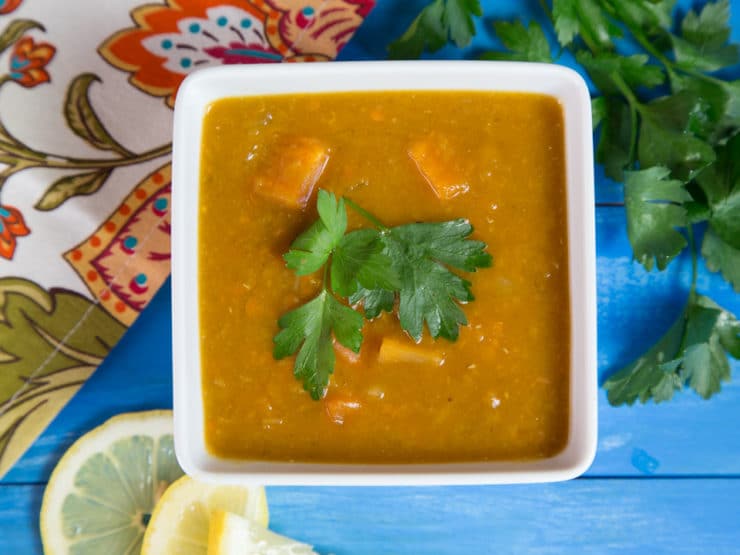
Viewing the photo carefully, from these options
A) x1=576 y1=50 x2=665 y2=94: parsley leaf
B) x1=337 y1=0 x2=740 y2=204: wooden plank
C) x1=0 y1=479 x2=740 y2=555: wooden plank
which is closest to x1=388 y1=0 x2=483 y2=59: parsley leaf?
x1=337 y1=0 x2=740 y2=204: wooden plank

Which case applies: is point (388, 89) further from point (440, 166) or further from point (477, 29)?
point (477, 29)

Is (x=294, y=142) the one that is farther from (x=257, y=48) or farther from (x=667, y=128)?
(x=667, y=128)

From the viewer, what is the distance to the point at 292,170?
186 cm

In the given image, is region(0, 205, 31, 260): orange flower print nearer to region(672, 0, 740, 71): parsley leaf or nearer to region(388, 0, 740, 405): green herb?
region(388, 0, 740, 405): green herb

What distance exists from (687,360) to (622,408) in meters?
0.24

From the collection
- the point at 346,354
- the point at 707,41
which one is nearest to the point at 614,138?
the point at 707,41

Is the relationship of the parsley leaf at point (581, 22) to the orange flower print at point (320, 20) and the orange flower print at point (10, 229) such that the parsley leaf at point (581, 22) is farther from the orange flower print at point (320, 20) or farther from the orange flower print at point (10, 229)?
the orange flower print at point (10, 229)

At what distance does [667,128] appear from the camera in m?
2.12

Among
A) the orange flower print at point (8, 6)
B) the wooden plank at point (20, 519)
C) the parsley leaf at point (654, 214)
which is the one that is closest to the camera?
the parsley leaf at point (654, 214)

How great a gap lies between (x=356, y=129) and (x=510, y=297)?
0.54 metres

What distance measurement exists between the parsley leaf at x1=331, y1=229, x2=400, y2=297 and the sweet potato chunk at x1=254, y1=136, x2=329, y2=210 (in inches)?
6.3

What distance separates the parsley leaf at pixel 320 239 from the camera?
179 centimetres

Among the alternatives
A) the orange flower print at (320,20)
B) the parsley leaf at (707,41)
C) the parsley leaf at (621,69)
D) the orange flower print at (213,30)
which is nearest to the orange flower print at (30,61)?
the orange flower print at (213,30)

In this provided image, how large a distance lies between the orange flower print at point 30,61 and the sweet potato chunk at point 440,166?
115 centimetres
